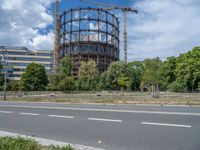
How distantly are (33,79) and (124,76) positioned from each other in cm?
2700

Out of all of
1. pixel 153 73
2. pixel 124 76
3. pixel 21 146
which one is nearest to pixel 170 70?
pixel 124 76

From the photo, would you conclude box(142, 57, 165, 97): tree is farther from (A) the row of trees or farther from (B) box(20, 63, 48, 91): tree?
(B) box(20, 63, 48, 91): tree

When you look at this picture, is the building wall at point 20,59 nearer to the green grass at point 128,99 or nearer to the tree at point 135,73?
the tree at point 135,73

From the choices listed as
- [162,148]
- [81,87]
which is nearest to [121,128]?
[162,148]

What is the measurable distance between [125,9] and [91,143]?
371 feet

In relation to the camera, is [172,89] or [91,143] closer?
[91,143]

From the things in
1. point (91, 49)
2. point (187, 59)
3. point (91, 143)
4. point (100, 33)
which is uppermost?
point (100, 33)

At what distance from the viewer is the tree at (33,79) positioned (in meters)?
68.8

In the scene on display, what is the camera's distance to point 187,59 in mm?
56219

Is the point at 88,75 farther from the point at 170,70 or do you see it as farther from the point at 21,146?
the point at 21,146

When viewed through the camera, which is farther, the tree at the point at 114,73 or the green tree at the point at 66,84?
the tree at the point at 114,73

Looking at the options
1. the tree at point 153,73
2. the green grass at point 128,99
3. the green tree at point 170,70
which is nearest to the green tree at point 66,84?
the tree at point 153,73

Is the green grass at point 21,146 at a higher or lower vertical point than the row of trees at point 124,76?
lower

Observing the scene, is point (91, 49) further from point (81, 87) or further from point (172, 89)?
point (172, 89)
